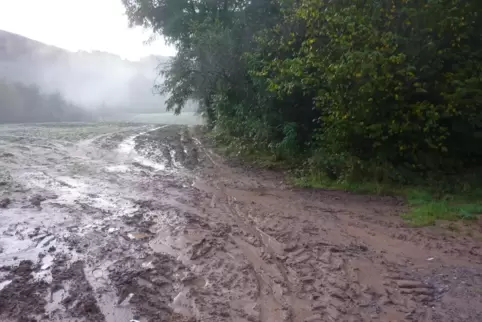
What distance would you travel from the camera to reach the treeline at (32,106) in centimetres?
3025

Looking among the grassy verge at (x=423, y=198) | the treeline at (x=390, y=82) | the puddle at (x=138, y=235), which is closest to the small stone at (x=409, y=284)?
the grassy verge at (x=423, y=198)

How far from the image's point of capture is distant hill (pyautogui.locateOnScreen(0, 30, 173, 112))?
116 feet

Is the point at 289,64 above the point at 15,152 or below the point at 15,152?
above

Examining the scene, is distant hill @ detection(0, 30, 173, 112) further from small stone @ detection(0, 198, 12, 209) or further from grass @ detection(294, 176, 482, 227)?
grass @ detection(294, 176, 482, 227)

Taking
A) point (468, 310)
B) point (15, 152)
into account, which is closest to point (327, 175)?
point (468, 310)

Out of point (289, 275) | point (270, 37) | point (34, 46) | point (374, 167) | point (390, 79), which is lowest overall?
point (289, 275)

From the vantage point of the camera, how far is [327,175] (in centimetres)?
936

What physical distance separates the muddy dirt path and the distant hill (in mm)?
20794

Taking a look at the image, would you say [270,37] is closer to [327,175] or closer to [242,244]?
[327,175]

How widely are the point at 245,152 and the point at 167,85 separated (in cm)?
701

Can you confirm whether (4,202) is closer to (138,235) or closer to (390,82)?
(138,235)

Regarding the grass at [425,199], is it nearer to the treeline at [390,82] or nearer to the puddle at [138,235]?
the treeline at [390,82]

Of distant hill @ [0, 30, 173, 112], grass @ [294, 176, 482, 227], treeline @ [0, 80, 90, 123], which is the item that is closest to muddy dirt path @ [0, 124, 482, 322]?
grass @ [294, 176, 482, 227]

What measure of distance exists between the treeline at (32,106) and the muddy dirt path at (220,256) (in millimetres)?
24971
